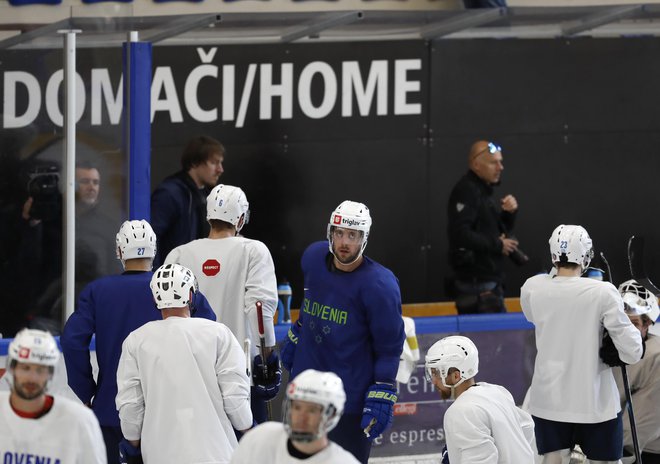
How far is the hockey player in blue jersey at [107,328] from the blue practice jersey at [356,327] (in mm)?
554

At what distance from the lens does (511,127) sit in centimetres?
1145

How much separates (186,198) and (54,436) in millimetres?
4137

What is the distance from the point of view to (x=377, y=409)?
697 cm

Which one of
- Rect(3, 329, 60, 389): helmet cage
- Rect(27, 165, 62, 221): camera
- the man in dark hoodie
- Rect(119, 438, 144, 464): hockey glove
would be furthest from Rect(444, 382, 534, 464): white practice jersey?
Rect(27, 165, 62, 221): camera

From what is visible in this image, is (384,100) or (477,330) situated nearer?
(477,330)

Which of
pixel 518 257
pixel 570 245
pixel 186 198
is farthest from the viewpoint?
pixel 518 257

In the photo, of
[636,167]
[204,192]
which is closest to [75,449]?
[204,192]

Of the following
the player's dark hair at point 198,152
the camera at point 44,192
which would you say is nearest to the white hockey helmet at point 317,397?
the camera at point 44,192

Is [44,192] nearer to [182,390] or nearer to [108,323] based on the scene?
[108,323]

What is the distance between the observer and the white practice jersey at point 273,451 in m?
4.98

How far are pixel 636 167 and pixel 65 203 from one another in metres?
4.72

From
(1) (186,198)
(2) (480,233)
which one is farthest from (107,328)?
(2) (480,233)

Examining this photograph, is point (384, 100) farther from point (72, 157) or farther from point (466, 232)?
point (72, 157)

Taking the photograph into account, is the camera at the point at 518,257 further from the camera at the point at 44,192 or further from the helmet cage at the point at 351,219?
the helmet cage at the point at 351,219
